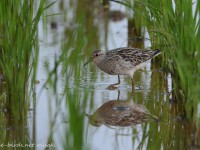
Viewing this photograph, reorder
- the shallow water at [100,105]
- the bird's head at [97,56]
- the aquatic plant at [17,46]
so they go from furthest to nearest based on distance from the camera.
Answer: the bird's head at [97,56]
the aquatic plant at [17,46]
the shallow water at [100,105]

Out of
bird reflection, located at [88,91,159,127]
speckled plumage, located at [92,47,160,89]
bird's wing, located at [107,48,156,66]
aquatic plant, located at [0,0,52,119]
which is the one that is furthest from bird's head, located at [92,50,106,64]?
aquatic plant, located at [0,0,52,119]

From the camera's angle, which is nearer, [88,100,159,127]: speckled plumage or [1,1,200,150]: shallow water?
[1,1,200,150]: shallow water

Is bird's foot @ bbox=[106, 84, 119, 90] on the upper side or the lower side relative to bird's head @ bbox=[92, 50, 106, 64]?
lower

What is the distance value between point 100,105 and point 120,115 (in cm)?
48

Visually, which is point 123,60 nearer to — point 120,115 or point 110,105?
point 110,105

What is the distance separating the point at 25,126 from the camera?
8.39 meters

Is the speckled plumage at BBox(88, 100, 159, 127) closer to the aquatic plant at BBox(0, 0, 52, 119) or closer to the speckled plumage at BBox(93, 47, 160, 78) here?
the aquatic plant at BBox(0, 0, 52, 119)

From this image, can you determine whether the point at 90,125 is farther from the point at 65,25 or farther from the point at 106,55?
the point at 65,25

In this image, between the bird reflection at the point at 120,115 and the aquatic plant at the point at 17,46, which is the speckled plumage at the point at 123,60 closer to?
the bird reflection at the point at 120,115

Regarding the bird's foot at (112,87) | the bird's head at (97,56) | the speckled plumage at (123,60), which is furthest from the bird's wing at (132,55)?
the bird's foot at (112,87)

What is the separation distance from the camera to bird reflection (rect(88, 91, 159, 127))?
8.66 metres

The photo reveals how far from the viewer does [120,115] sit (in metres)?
8.99

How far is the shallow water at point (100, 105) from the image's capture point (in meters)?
7.44

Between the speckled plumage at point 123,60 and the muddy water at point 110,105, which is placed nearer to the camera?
the muddy water at point 110,105
